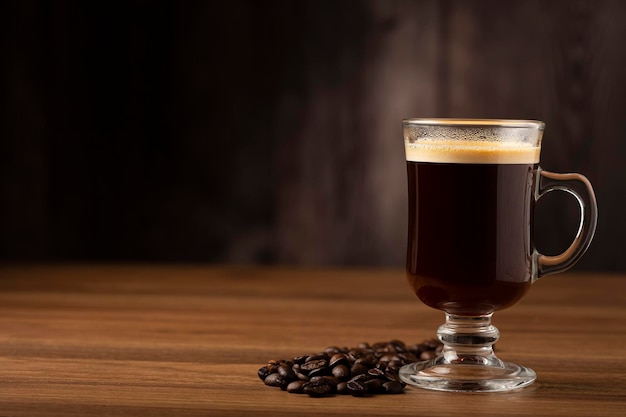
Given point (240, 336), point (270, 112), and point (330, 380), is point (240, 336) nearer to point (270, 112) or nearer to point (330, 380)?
point (330, 380)

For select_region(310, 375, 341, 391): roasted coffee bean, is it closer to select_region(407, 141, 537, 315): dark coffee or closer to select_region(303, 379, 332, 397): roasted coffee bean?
select_region(303, 379, 332, 397): roasted coffee bean

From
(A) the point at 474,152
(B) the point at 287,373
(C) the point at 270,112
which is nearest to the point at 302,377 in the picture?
(B) the point at 287,373

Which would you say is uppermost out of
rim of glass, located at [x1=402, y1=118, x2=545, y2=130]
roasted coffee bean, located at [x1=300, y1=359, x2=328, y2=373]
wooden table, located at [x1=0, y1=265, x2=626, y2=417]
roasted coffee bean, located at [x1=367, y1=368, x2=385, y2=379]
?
rim of glass, located at [x1=402, y1=118, x2=545, y2=130]

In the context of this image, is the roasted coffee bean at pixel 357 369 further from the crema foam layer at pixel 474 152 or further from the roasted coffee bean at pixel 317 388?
the crema foam layer at pixel 474 152

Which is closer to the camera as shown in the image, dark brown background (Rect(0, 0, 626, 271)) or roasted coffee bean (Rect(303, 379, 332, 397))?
roasted coffee bean (Rect(303, 379, 332, 397))

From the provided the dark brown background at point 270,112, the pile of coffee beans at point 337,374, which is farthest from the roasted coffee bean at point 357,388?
the dark brown background at point 270,112

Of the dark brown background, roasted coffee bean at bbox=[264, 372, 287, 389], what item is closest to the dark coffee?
roasted coffee bean at bbox=[264, 372, 287, 389]

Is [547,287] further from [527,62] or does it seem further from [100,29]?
[100,29]
